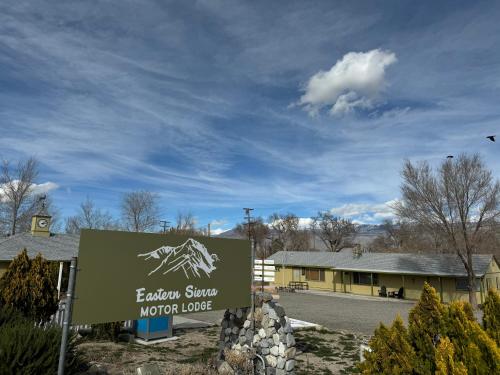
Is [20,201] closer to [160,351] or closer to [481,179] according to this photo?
[160,351]

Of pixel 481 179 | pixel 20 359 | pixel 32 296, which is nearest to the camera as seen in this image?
pixel 20 359

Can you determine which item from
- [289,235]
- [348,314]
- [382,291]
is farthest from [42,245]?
[289,235]

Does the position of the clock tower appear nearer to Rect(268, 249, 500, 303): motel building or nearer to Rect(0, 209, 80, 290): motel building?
Rect(0, 209, 80, 290): motel building

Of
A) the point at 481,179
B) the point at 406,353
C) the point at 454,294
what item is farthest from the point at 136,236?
the point at 454,294

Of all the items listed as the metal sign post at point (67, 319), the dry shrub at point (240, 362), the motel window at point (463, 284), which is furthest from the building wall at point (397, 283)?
the metal sign post at point (67, 319)

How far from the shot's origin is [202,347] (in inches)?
439

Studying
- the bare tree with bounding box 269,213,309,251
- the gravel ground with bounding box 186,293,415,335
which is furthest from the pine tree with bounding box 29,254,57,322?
the bare tree with bounding box 269,213,309,251

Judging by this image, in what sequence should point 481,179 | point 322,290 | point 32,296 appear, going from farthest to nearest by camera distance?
point 322,290 < point 481,179 < point 32,296

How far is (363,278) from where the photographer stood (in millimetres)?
35031

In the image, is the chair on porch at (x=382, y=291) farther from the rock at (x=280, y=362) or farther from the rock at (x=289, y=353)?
the rock at (x=280, y=362)

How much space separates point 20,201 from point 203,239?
144 ft

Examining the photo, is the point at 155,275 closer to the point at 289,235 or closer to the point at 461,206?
the point at 461,206

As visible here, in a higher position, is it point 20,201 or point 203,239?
point 20,201

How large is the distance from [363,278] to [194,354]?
28.2 metres
